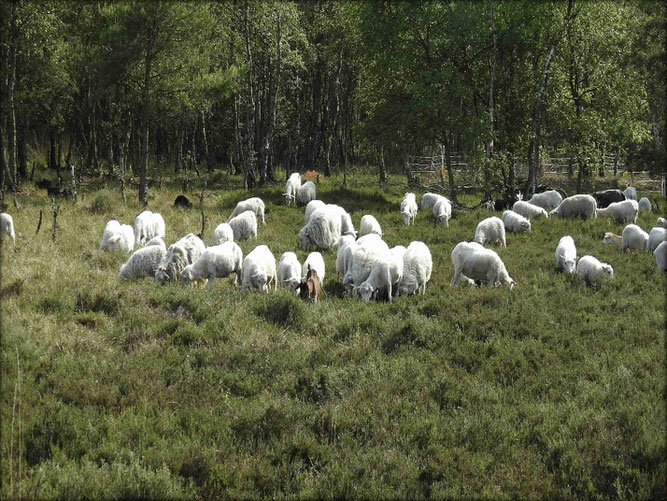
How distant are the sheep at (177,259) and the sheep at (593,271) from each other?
8.79m

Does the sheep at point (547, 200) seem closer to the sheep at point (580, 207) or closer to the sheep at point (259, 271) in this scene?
the sheep at point (580, 207)

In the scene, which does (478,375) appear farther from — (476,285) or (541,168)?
(541,168)

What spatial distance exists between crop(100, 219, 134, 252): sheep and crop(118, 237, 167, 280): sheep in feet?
5.95

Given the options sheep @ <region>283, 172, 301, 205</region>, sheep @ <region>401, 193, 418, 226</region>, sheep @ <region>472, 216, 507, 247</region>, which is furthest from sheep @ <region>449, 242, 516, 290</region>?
sheep @ <region>283, 172, 301, 205</region>

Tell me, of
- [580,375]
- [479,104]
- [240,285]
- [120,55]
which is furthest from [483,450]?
[479,104]

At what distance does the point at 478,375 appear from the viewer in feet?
27.2

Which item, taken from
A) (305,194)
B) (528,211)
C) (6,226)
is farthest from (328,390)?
(305,194)

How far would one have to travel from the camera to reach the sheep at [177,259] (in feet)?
41.0

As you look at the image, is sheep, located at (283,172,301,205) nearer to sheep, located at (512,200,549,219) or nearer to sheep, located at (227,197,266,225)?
sheep, located at (227,197,266,225)

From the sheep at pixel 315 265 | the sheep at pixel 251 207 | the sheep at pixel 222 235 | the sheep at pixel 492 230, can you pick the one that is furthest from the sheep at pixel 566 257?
the sheep at pixel 251 207

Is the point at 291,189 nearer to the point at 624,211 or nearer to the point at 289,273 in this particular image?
the point at 289,273

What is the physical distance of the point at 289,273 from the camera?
1284 cm

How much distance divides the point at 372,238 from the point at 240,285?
11.4ft

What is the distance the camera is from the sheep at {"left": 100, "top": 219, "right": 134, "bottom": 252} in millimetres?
14781
